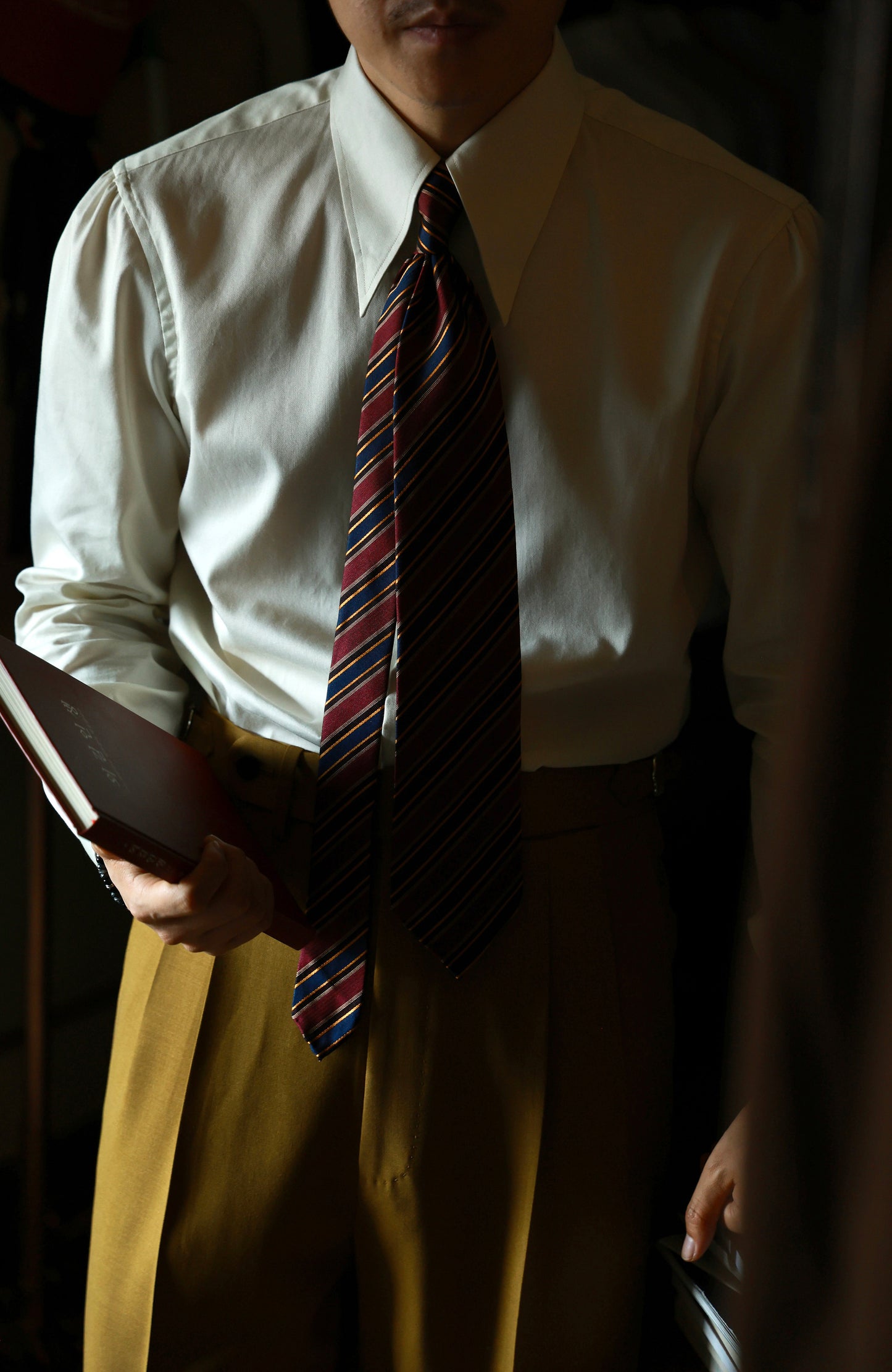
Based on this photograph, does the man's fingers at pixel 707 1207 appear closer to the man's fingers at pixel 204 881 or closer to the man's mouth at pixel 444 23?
the man's fingers at pixel 204 881

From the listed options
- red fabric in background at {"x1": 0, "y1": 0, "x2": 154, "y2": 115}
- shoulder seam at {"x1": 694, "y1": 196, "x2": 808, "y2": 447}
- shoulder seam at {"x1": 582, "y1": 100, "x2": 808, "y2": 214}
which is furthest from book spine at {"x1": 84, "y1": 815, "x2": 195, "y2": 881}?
red fabric in background at {"x1": 0, "y1": 0, "x2": 154, "y2": 115}

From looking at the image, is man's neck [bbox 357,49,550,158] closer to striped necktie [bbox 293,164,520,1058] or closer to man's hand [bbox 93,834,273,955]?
striped necktie [bbox 293,164,520,1058]

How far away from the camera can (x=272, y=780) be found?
903 millimetres

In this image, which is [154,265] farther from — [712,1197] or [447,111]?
[712,1197]

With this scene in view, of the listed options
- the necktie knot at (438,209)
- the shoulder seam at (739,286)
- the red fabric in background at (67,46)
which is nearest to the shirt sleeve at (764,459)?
the shoulder seam at (739,286)

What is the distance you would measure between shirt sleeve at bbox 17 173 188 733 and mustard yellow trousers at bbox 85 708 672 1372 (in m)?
0.14

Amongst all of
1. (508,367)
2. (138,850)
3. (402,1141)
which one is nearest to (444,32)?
(508,367)

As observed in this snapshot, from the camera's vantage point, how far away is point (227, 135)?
0.94 m

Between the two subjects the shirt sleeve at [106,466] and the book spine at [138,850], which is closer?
the book spine at [138,850]

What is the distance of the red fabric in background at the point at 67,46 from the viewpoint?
3.45 ft

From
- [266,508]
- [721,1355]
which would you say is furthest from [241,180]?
[721,1355]

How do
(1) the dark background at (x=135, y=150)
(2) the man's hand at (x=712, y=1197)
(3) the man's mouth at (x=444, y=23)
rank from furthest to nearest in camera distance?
(1) the dark background at (x=135, y=150) → (2) the man's hand at (x=712, y=1197) → (3) the man's mouth at (x=444, y=23)

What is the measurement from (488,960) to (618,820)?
17 cm

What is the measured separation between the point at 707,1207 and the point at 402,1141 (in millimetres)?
261
